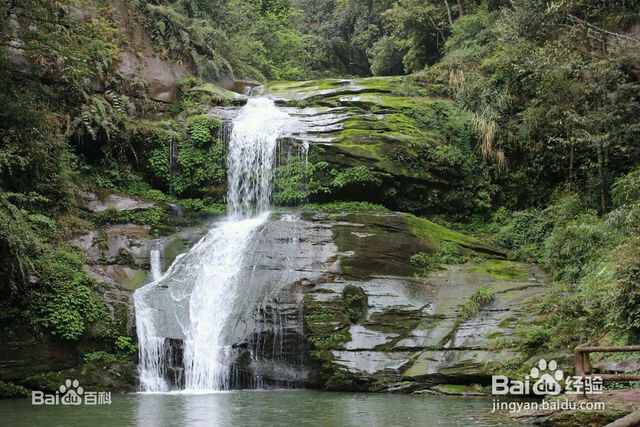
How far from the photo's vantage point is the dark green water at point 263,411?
8.91 metres

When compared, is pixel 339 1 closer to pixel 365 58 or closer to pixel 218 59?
pixel 365 58

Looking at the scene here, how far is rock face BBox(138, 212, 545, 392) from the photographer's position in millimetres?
12859

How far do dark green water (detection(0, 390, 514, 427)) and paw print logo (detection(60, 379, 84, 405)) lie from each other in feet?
2.40

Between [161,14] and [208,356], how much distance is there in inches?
635

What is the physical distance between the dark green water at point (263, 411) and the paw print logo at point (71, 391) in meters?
0.73

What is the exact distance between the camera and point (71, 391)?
42.4ft

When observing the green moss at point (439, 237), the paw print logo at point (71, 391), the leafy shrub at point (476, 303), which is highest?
the green moss at point (439, 237)

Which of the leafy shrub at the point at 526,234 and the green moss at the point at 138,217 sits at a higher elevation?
the green moss at the point at 138,217

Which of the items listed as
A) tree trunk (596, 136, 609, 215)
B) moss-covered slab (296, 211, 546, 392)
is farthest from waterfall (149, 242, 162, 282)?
tree trunk (596, 136, 609, 215)

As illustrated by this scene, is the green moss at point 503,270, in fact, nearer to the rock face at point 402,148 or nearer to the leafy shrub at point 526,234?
the leafy shrub at point 526,234

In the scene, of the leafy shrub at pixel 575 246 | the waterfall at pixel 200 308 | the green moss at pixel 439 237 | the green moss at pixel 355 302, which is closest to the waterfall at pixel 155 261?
the waterfall at pixel 200 308

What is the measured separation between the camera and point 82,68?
1702cm

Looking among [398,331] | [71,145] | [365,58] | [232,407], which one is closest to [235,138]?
[71,145]

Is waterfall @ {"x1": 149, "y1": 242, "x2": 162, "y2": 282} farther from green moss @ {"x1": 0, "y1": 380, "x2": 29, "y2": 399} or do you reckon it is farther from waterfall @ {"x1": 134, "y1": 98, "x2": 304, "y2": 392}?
green moss @ {"x1": 0, "y1": 380, "x2": 29, "y2": 399}
